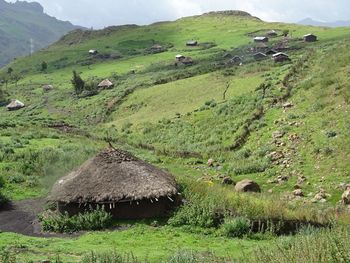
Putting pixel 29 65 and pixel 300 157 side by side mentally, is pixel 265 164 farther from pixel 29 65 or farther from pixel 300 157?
pixel 29 65

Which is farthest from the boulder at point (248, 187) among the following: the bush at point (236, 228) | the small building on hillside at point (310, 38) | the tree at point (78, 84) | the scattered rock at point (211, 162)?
the small building on hillside at point (310, 38)

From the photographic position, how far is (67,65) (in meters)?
141

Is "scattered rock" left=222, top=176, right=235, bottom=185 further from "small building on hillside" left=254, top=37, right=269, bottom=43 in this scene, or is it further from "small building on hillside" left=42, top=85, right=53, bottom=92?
"small building on hillside" left=254, top=37, right=269, bottom=43

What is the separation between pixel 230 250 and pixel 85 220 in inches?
282

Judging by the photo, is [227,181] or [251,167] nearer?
[227,181]

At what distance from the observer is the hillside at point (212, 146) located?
19031 millimetres

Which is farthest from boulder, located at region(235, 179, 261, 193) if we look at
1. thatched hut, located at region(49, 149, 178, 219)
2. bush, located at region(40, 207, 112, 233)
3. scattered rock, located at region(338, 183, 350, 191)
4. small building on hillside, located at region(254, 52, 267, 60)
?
small building on hillside, located at region(254, 52, 267, 60)

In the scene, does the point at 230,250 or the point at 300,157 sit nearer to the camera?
the point at 230,250

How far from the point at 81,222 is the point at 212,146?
68.8ft

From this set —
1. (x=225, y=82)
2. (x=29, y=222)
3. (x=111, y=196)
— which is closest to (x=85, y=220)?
(x=111, y=196)

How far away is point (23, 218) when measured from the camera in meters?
23.3

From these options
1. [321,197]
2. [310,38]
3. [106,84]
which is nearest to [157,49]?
[310,38]

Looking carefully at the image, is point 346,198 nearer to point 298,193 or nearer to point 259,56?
point 298,193

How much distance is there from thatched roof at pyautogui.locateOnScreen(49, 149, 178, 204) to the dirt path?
1552mm
